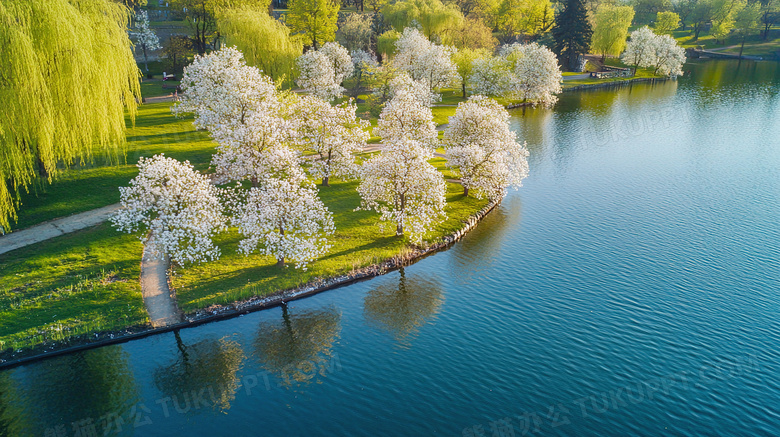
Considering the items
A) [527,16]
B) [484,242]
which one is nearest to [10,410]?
[484,242]

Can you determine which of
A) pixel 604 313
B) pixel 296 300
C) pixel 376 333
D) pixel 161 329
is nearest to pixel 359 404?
pixel 376 333

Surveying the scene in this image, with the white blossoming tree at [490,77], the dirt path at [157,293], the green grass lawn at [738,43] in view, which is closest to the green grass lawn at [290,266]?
the dirt path at [157,293]

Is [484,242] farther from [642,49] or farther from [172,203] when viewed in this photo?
[642,49]

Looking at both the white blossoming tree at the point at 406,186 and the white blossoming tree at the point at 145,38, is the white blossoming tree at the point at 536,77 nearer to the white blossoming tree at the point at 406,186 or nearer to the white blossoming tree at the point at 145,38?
the white blossoming tree at the point at 406,186

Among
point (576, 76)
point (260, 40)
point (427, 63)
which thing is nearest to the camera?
point (260, 40)

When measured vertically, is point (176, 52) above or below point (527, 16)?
below

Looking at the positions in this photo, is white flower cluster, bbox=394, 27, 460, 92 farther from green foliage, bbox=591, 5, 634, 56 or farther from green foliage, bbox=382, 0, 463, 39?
green foliage, bbox=591, 5, 634, 56
